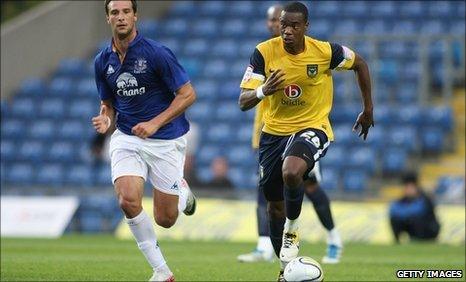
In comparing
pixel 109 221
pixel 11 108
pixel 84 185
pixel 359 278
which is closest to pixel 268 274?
pixel 359 278

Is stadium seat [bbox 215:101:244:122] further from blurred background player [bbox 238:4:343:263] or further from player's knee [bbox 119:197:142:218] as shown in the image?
player's knee [bbox 119:197:142:218]

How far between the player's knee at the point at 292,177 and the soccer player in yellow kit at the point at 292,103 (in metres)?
0.10

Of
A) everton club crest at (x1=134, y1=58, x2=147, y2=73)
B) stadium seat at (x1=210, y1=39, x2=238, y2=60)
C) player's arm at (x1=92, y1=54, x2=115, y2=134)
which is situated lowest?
stadium seat at (x1=210, y1=39, x2=238, y2=60)

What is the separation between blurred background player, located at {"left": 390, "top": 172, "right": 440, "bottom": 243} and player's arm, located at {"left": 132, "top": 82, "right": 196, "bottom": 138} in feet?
32.0

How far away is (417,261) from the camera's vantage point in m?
13.1

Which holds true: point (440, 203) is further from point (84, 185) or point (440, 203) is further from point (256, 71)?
point (256, 71)

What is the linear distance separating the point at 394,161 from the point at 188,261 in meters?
9.36

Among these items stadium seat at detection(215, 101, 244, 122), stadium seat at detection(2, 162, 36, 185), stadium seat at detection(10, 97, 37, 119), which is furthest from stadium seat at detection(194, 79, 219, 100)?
stadium seat at detection(2, 162, 36, 185)

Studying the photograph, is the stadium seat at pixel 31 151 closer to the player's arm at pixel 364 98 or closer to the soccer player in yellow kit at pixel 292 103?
the soccer player in yellow kit at pixel 292 103

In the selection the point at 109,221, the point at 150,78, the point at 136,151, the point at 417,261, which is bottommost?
the point at 109,221

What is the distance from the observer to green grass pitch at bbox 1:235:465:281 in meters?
10.6

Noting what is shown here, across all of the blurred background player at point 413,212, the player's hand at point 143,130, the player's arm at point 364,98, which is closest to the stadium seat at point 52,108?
the blurred background player at point 413,212

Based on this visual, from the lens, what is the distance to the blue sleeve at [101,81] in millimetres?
9377

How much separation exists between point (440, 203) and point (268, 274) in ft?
28.2
